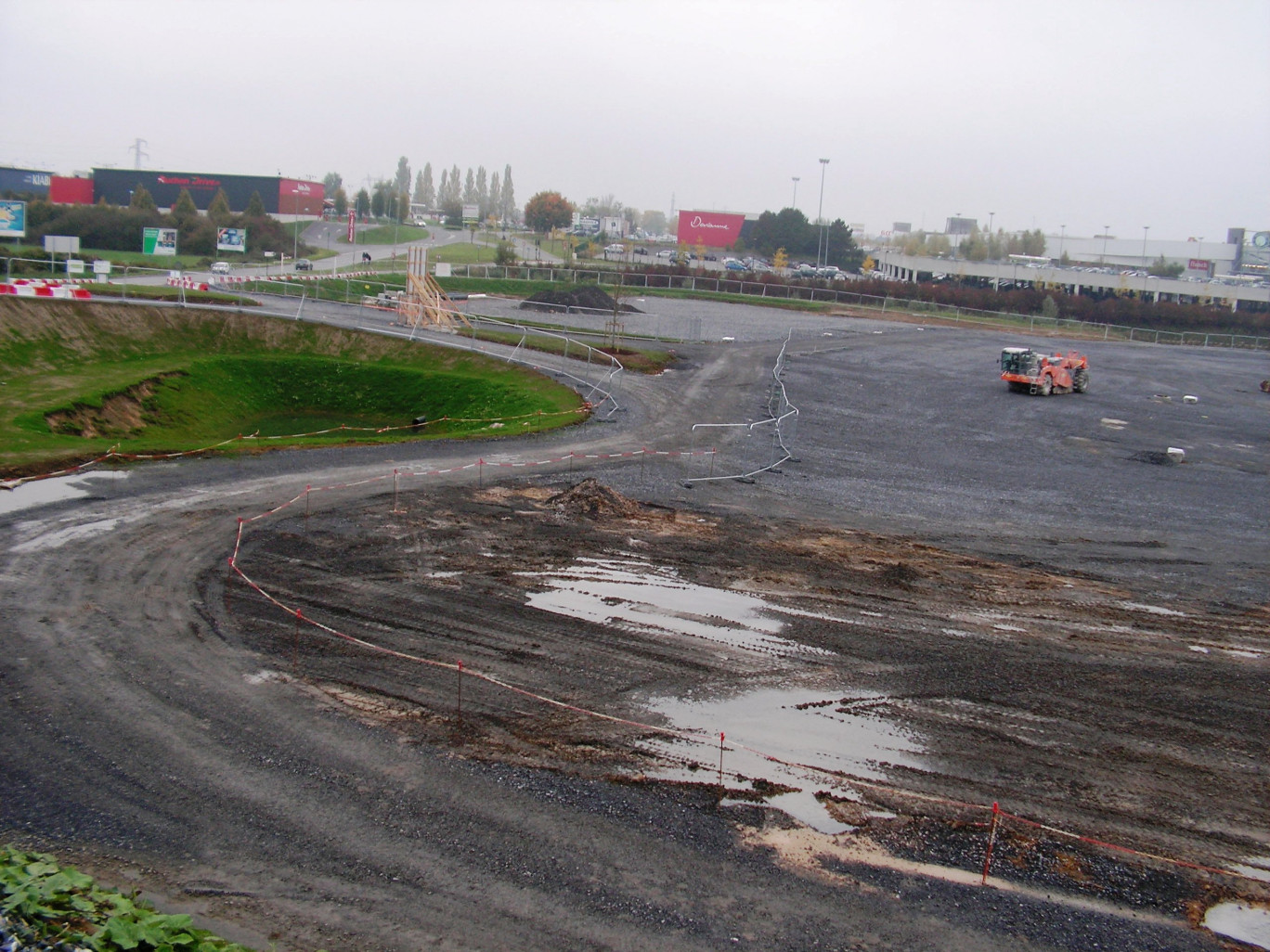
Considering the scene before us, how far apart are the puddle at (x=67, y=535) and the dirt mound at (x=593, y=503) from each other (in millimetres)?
9043

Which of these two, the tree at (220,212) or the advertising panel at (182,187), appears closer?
the tree at (220,212)

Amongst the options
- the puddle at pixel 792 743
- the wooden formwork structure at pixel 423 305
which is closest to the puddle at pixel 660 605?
the puddle at pixel 792 743

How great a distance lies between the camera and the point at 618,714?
1213cm

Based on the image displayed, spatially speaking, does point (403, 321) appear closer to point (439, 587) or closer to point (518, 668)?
point (439, 587)

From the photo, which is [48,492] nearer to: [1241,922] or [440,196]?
[1241,922]

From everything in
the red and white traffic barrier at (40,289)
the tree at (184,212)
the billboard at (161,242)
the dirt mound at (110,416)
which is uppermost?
the tree at (184,212)

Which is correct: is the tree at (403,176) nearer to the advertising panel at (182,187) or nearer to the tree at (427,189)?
the tree at (427,189)

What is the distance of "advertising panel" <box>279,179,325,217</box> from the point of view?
3676 inches

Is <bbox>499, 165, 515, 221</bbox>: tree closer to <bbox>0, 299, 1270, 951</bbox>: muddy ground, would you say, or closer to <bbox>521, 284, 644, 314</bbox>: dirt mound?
<bbox>521, 284, 644, 314</bbox>: dirt mound

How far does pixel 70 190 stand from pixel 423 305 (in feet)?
192

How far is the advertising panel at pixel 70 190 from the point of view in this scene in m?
80.9

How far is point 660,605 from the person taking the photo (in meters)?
15.9

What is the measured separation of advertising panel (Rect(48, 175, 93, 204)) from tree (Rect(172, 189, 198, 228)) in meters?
12.4

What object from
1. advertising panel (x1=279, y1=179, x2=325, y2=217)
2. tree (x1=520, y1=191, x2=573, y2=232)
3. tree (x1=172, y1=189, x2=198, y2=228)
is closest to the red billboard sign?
Result: tree (x1=520, y1=191, x2=573, y2=232)
